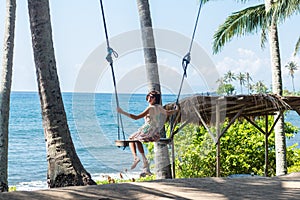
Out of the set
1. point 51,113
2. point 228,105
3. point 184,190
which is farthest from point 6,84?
point 184,190

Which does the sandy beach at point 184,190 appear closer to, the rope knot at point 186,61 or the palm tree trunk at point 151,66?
the rope knot at point 186,61

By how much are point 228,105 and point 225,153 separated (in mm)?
3184

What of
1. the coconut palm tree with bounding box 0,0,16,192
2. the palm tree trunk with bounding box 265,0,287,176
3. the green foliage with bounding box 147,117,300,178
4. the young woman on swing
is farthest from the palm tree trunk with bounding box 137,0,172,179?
the green foliage with bounding box 147,117,300,178

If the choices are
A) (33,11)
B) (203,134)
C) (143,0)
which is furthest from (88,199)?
(203,134)

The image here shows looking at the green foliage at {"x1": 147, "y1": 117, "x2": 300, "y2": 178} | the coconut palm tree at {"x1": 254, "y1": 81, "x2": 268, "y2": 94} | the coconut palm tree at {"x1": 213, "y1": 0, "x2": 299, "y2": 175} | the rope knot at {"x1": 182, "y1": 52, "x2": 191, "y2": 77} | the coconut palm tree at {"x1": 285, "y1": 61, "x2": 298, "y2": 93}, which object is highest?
the coconut palm tree at {"x1": 285, "y1": 61, "x2": 298, "y2": 93}

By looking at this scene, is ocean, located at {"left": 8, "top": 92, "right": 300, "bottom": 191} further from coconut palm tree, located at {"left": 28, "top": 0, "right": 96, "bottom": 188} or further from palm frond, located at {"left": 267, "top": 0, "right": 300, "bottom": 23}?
palm frond, located at {"left": 267, "top": 0, "right": 300, "bottom": 23}

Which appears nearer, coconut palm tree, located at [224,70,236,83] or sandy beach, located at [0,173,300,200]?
sandy beach, located at [0,173,300,200]

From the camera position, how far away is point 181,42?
6945 mm

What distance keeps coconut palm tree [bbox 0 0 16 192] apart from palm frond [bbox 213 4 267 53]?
4.98m

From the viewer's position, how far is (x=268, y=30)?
9.24m

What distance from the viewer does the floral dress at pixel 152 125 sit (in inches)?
217

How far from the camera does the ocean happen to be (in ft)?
Result: 40.0

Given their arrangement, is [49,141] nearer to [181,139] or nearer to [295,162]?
[181,139]

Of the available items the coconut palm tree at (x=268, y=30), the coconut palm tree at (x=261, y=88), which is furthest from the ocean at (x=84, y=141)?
the coconut palm tree at (x=261, y=88)
